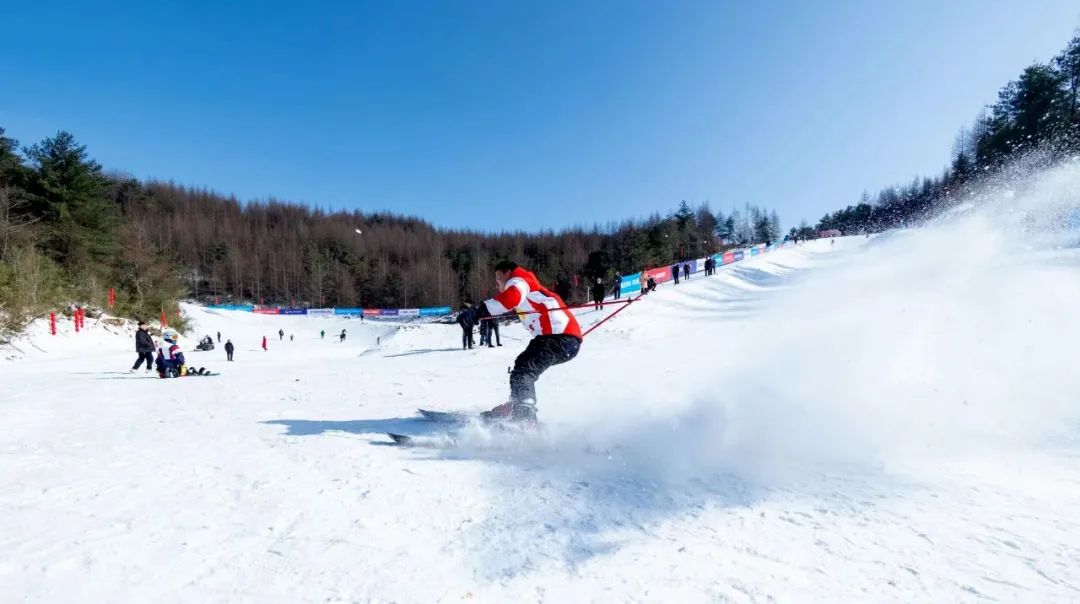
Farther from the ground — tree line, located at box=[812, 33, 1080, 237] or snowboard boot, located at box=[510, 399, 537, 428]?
tree line, located at box=[812, 33, 1080, 237]

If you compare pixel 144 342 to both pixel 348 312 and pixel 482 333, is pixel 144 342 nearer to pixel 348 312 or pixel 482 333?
pixel 482 333

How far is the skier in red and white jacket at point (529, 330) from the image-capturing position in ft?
16.3

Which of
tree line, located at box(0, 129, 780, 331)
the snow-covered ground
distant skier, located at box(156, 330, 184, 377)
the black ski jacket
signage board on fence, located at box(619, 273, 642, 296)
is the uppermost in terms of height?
tree line, located at box(0, 129, 780, 331)

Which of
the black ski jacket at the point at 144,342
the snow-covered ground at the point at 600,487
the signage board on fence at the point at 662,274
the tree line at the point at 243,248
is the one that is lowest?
the snow-covered ground at the point at 600,487

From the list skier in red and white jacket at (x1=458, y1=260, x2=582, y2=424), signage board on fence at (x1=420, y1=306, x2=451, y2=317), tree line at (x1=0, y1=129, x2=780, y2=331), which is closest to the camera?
skier in red and white jacket at (x1=458, y1=260, x2=582, y2=424)

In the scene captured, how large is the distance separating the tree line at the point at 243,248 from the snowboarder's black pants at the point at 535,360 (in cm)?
269

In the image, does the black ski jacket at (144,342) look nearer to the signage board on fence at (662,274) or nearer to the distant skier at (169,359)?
the distant skier at (169,359)

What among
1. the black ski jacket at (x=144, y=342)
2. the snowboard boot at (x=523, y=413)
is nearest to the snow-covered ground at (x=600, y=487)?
the snowboard boot at (x=523, y=413)

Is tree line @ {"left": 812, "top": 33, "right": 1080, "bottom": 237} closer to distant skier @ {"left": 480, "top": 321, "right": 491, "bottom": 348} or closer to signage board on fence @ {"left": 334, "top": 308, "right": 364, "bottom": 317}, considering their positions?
distant skier @ {"left": 480, "top": 321, "right": 491, "bottom": 348}

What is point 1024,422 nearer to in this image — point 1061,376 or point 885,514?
point 1061,376

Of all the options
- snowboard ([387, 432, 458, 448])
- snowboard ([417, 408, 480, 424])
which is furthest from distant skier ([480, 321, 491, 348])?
snowboard ([387, 432, 458, 448])

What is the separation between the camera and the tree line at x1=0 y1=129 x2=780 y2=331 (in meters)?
30.8

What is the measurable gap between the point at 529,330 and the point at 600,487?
2.08 metres

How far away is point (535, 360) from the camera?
5.09 metres
